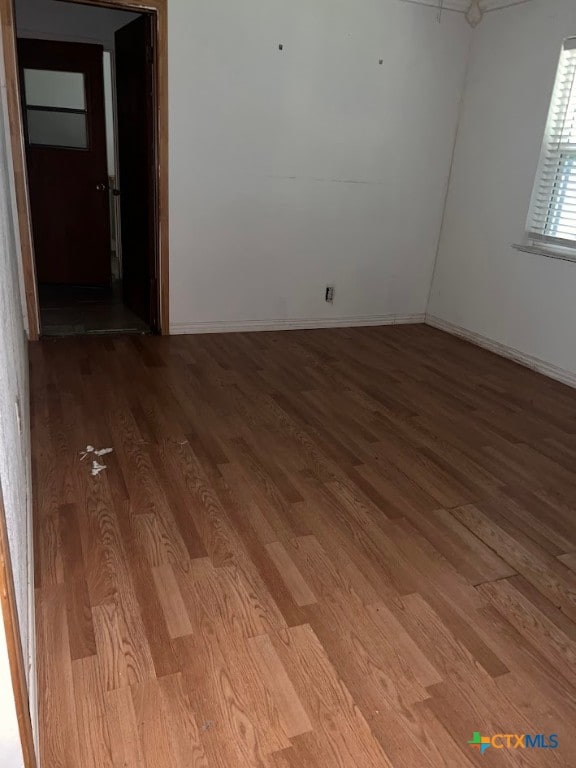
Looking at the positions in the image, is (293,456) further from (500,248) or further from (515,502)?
(500,248)

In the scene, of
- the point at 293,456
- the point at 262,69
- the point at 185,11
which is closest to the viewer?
the point at 293,456

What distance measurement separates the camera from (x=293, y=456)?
2744mm

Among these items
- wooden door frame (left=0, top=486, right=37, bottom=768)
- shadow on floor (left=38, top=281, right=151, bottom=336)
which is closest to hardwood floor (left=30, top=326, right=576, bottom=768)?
wooden door frame (left=0, top=486, right=37, bottom=768)

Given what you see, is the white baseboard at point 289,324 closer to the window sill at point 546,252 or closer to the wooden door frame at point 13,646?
the window sill at point 546,252

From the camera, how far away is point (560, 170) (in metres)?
3.96

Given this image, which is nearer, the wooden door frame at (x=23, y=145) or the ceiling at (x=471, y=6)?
the wooden door frame at (x=23, y=145)

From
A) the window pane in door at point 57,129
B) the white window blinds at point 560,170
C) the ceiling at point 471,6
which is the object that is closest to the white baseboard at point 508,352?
the white window blinds at point 560,170

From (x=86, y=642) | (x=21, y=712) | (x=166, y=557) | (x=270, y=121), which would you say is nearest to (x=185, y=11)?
(x=270, y=121)

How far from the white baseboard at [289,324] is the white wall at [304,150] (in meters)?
0.03

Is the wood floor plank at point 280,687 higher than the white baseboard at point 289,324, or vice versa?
the white baseboard at point 289,324

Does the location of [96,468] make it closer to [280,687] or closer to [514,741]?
[280,687]

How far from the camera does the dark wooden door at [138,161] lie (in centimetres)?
396

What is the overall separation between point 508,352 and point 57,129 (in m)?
4.34

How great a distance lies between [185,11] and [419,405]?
2913 mm
